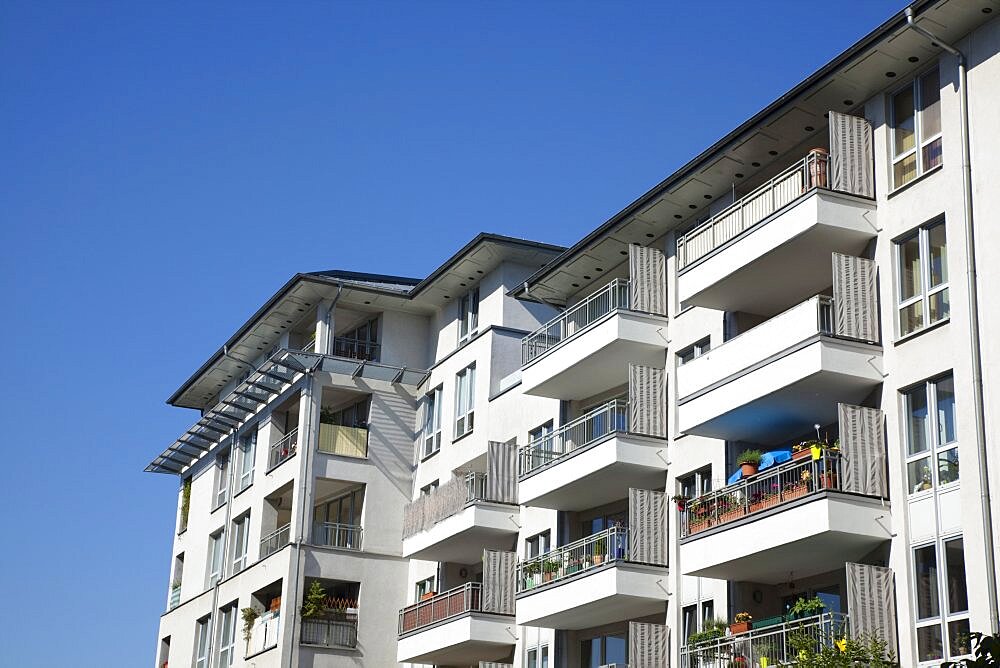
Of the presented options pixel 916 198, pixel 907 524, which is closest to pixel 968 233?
pixel 916 198

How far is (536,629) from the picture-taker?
35656 millimetres

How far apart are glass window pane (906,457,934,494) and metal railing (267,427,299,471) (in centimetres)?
2596

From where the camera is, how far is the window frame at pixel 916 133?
24.8 metres

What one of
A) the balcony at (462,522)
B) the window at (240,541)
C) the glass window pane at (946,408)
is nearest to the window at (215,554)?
the window at (240,541)

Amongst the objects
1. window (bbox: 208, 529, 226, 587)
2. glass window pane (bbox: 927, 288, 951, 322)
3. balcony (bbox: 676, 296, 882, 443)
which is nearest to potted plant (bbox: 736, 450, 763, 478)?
balcony (bbox: 676, 296, 882, 443)

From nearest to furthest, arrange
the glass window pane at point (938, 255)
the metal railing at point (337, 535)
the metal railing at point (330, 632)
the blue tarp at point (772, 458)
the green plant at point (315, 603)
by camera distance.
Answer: the glass window pane at point (938, 255) → the blue tarp at point (772, 458) → the metal railing at point (330, 632) → the green plant at point (315, 603) → the metal railing at point (337, 535)

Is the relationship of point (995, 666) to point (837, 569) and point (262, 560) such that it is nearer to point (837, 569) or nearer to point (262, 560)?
point (837, 569)

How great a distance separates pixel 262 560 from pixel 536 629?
1274 cm

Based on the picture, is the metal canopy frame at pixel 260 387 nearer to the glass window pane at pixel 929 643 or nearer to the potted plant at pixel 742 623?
the potted plant at pixel 742 623

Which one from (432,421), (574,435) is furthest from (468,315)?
(574,435)

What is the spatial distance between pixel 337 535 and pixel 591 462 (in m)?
14.4

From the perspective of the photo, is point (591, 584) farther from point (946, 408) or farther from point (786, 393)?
point (946, 408)

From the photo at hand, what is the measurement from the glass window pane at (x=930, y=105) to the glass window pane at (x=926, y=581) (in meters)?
6.81

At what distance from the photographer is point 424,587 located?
1697 inches
